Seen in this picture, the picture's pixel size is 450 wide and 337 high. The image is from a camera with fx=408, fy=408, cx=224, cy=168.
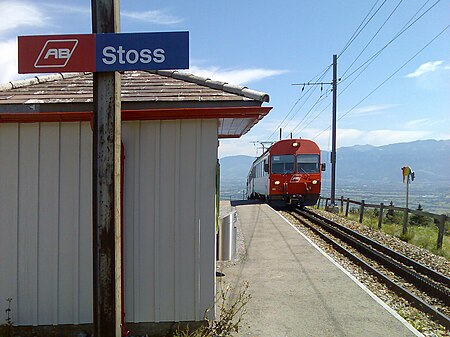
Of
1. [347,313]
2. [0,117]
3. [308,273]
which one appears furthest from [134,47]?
[308,273]

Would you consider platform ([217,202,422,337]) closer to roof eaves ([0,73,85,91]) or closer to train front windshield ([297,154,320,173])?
roof eaves ([0,73,85,91])

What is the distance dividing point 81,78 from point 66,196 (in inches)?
77.6

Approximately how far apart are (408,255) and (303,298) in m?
5.56

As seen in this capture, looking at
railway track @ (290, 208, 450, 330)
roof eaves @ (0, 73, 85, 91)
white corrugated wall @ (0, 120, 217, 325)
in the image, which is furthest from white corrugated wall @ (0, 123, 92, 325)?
railway track @ (290, 208, 450, 330)

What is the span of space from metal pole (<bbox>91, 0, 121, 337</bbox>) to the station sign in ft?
0.39

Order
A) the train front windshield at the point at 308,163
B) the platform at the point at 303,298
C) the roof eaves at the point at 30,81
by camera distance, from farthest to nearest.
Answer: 1. the train front windshield at the point at 308,163
2. the roof eaves at the point at 30,81
3. the platform at the point at 303,298

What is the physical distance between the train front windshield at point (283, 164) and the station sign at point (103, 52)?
62.1 ft

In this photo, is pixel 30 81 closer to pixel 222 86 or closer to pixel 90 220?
pixel 90 220

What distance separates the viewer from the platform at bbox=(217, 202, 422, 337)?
5.40 meters

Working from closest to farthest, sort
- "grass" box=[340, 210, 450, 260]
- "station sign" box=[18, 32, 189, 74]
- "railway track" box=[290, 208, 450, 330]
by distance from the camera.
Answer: "station sign" box=[18, 32, 189, 74] < "railway track" box=[290, 208, 450, 330] < "grass" box=[340, 210, 450, 260]

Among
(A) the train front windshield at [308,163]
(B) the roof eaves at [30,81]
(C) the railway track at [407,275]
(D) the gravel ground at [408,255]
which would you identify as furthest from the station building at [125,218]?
(A) the train front windshield at [308,163]

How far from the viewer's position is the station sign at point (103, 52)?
371 cm

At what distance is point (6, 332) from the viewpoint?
4.95 meters

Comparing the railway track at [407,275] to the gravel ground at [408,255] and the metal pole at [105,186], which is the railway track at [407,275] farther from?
the metal pole at [105,186]
